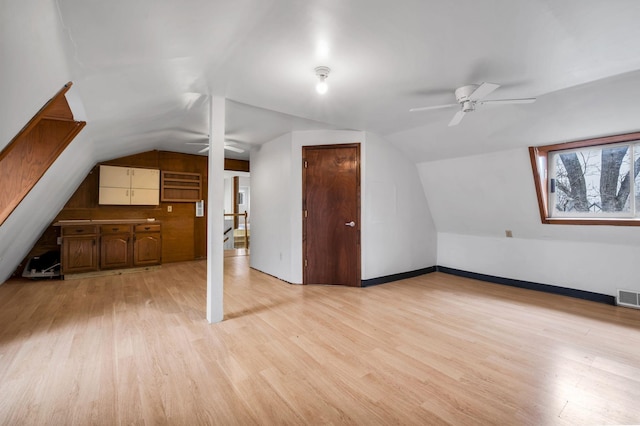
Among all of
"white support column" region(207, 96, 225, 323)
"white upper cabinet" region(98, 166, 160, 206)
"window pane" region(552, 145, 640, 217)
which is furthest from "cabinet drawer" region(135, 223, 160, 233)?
"window pane" region(552, 145, 640, 217)

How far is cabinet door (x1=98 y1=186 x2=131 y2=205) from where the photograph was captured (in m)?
4.86

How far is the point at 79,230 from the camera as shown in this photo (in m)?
4.28

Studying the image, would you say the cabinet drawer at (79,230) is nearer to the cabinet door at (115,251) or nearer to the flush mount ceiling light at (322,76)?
the cabinet door at (115,251)

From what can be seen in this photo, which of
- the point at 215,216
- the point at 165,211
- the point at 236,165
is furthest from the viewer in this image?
the point at 236,165

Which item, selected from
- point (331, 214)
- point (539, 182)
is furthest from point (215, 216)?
point (539, 182)

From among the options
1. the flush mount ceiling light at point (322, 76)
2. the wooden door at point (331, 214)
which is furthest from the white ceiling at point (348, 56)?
the wooden door at point (331, 214)

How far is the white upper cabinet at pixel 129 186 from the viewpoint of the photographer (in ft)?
16.0

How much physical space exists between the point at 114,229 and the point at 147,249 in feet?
2.02

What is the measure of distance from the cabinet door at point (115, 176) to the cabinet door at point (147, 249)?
105 cm

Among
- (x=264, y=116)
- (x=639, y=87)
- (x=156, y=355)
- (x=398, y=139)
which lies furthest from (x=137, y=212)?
(x=639, y=87)

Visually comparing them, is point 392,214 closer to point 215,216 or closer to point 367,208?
point 367,208

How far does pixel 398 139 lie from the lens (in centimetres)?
418

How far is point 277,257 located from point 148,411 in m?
2.98

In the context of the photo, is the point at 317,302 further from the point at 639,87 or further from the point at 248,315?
the point at 639,87
